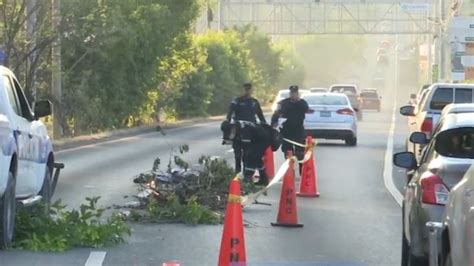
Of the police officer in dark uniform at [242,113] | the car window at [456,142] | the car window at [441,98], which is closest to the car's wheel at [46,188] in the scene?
the car window at [456,142]

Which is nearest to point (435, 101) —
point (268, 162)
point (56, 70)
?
point (268, 162)

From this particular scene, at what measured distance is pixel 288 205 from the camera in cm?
1553

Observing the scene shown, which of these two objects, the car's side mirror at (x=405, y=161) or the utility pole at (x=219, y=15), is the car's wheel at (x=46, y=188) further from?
the utility pole at (x=219, y=15)

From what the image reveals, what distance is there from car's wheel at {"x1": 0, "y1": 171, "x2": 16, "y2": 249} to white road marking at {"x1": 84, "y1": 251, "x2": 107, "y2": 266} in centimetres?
86

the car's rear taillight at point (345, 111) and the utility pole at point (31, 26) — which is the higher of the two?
the utility pole at point (31, 26)

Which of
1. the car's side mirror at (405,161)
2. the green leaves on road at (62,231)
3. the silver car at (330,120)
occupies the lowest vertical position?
the silver car at (330,120)

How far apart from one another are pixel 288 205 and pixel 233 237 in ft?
16.7

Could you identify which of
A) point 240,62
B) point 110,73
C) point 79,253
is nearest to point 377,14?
point 240,62

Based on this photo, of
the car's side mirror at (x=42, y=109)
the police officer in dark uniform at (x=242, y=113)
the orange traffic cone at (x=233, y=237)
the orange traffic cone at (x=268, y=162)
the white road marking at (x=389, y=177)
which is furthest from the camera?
the orange traffic cone at (x=268, y=162)

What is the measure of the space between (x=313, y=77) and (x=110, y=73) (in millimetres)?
101604

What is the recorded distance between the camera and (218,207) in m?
16.8

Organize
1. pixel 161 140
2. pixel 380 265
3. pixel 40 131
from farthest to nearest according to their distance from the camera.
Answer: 1. pixel 161 140
2. pixel 40 131
3. pixel 380 265

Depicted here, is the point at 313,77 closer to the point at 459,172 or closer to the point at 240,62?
the point at 240,62

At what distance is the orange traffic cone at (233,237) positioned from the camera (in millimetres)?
10422
